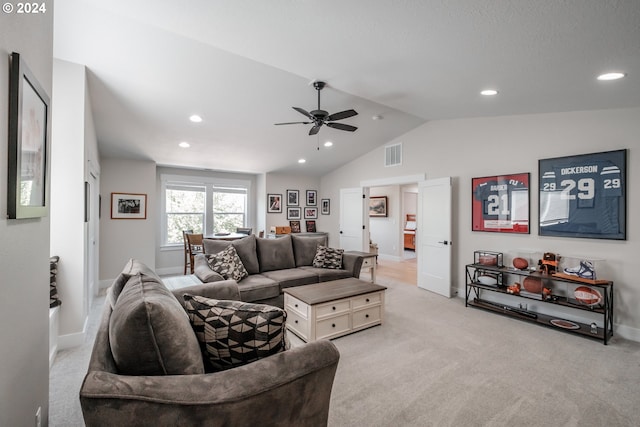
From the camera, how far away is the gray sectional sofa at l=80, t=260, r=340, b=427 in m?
0.95

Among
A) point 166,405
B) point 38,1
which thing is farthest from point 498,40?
point 166,405

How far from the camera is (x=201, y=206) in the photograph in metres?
6.68

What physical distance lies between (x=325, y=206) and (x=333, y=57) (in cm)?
548

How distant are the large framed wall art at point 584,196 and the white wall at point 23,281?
4.91 meters

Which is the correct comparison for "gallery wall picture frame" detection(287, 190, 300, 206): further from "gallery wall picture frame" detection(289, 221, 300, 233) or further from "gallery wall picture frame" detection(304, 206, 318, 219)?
"gallery wall picture frame" detection(289, 221, 300, 233)

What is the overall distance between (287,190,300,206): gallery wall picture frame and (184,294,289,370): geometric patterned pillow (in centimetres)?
629

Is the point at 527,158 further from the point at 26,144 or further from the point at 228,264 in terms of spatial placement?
the point at 26,144

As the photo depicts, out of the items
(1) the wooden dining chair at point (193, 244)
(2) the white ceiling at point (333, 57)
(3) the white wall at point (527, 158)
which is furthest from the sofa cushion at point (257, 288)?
(3) the white wall at point (527, 158)

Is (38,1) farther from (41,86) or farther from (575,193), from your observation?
(575,193)

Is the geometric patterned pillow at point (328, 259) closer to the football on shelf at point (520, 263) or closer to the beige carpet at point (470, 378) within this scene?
the beige carpet at point (470, 378)

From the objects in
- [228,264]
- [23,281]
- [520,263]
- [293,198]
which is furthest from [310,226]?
[23,281]

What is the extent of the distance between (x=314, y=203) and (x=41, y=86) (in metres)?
6.87

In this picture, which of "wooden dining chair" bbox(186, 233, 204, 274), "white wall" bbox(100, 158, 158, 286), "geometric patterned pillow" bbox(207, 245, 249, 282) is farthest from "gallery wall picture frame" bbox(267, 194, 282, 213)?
"geometric patterned pillow" bbox(207, 245, 249, 282)

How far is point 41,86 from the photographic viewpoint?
1.38 m
